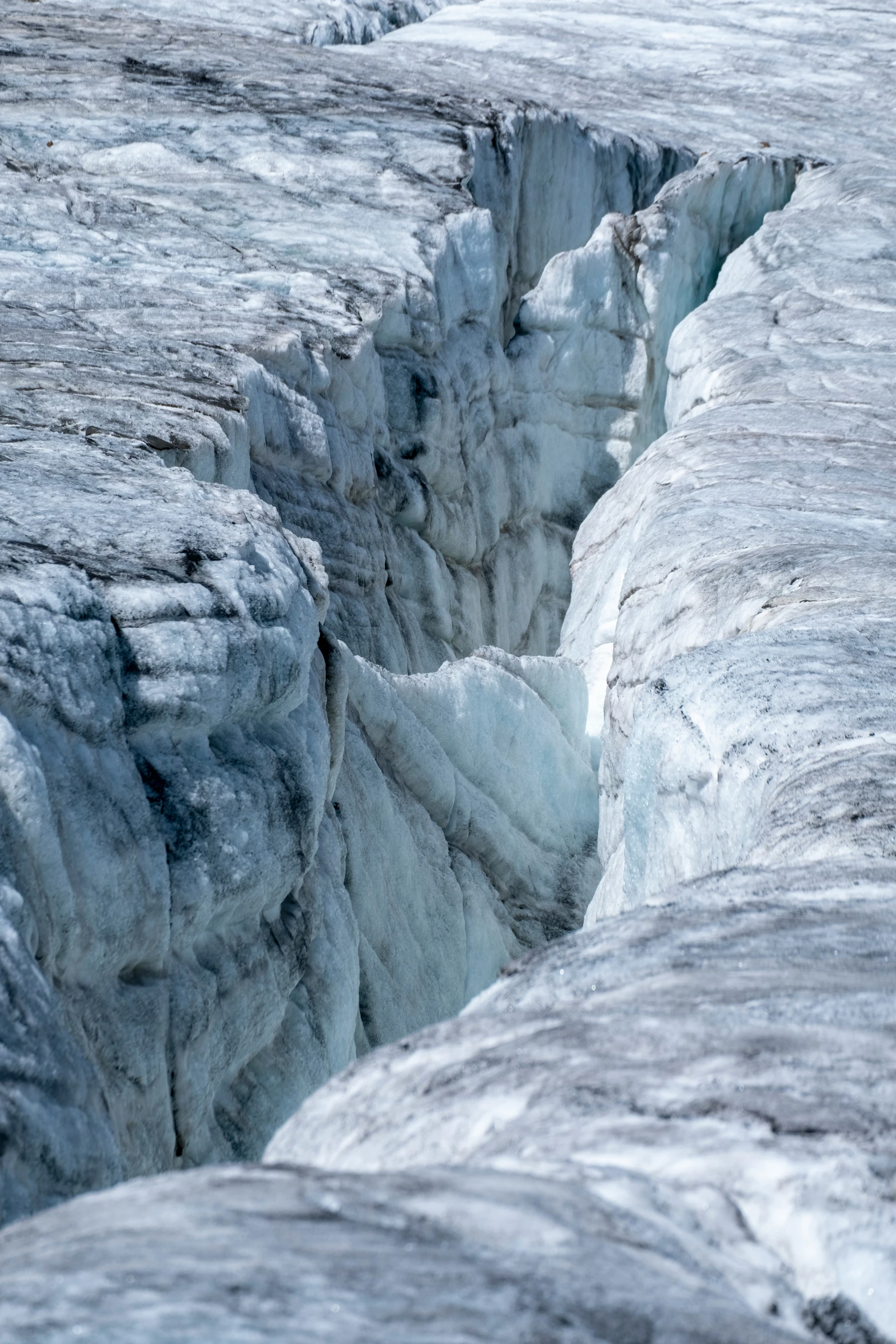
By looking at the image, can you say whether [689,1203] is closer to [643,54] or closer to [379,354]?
[379,354]

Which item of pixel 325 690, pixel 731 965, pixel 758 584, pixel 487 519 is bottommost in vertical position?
pixel 487 519

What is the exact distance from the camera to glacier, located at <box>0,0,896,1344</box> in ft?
4.70

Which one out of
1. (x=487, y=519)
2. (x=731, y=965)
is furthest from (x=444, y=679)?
(x=731, y=965)

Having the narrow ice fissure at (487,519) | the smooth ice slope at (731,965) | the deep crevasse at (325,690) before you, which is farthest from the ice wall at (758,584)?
the deep crevasse at (325,690)

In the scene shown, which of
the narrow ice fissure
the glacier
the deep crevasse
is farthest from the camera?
the narrow ice fissure

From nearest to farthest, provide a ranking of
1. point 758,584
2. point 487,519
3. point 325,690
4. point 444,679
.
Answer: point 325,690 → point 758,584 → point 444,679 → point 487,519

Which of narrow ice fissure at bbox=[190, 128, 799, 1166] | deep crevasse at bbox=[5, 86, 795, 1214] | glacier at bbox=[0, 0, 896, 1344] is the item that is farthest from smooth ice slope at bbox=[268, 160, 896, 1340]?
deep crevasse at bbox=[5, 86, 795, 1214]

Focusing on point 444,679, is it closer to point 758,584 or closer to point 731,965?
point 758,584

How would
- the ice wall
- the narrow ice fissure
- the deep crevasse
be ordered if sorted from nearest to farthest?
the deep crevasse
the ice wall
the narrow ice fissure

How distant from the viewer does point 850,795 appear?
299 centimetres

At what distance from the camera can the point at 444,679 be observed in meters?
5.61

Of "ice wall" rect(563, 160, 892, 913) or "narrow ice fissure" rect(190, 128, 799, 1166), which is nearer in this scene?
"ice wall" rect(563, 160, 892, 913)

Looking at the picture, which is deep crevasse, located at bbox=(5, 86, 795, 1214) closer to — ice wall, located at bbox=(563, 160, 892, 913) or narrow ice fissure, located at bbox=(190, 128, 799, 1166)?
narrow ice fissure, located at bbox=(190, 128, 799, 1166)

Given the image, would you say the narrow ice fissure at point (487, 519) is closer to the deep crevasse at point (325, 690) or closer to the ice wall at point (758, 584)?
the deep crevasse at point (325, 690)
